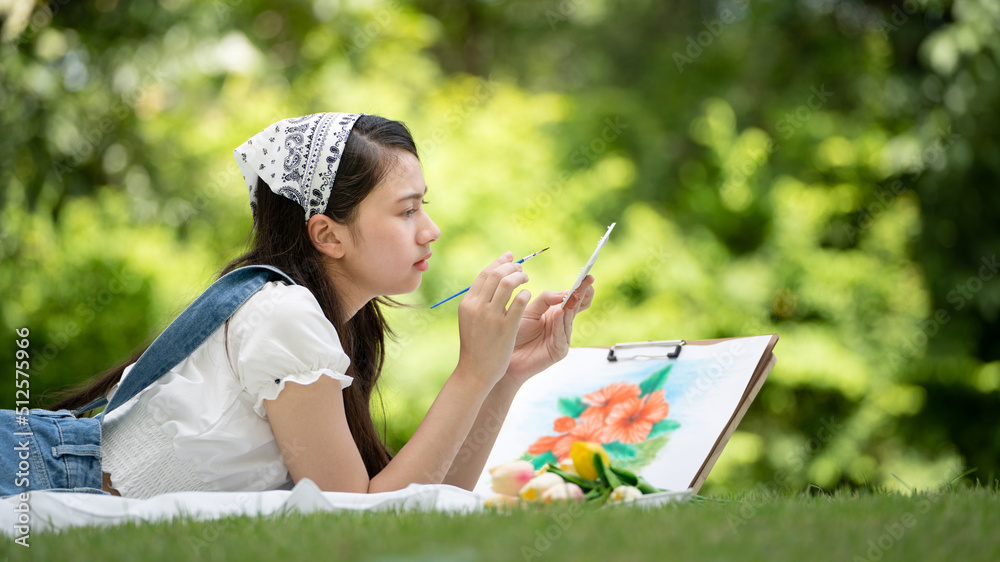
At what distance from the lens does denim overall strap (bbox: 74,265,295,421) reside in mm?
1461

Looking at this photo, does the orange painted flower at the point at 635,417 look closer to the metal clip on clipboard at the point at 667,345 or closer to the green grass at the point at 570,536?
the metal clip on clipboard at the point at 667,345

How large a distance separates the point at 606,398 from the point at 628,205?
3.22 meters

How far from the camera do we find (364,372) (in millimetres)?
1877

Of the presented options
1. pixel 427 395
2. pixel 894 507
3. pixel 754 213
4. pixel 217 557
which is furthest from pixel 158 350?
pixel 754 213

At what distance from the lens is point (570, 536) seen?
897 millimetres

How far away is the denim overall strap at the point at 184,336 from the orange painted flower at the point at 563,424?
801 mm

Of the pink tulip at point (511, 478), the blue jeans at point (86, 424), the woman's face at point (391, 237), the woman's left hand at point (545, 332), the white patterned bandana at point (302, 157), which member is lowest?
the pink tulip at point (511, 478)

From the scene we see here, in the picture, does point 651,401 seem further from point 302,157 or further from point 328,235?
point 302,157

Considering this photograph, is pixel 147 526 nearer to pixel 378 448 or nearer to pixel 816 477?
pixel 378 448

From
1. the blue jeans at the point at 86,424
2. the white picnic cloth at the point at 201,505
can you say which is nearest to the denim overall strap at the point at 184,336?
the blue jeans at the point at 86,424

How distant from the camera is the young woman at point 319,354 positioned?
138 cm

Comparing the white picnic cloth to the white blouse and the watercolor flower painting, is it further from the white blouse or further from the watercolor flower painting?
the watercolor flower painting

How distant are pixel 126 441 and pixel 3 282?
294cm

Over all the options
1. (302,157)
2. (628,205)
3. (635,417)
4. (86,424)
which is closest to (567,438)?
(635,417)
